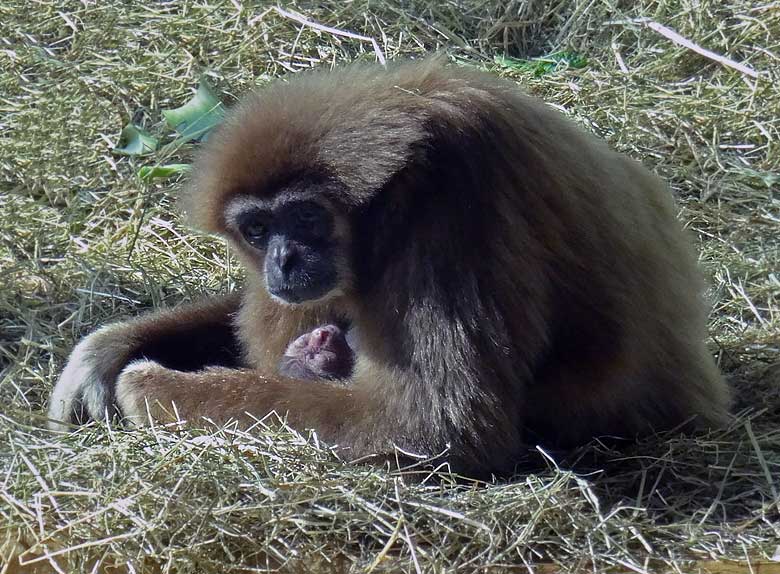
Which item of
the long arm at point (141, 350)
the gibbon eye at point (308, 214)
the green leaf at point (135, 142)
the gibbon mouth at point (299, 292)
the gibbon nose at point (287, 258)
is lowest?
the green leaf at point (135, 142)

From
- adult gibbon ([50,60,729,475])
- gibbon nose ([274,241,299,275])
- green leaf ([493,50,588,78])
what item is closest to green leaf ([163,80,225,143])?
green leaf ([493,50,588,78])

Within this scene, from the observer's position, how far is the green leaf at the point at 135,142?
9.61m

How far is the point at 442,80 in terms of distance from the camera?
19.0 feet

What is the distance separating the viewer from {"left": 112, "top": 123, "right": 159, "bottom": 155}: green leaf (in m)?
9.61

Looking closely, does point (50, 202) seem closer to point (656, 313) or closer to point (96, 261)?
point (96, 261)

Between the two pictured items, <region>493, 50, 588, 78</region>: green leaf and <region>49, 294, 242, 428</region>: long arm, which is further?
<region>493, 50, 588, 78</region>: green leaf

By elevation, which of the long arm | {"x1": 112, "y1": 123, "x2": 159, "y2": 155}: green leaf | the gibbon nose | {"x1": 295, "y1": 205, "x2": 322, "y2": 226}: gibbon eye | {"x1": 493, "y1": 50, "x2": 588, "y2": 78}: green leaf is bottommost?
{"x1": 112, "y1": 123, "x2": 159, "y2": 155}: green leaf

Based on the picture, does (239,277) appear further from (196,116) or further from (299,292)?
(299,292)

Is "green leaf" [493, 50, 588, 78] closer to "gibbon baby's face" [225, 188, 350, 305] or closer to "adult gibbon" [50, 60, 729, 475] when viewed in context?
"adult gibbon" [50, 60, 729, 475]

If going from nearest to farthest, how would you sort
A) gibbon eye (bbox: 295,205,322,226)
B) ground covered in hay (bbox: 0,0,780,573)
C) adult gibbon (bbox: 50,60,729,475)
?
ground covered in hay (bbox: 0,0,780,573), adult gibbon (bbox: 50,60,729,475), gibbon eye (bbox: 295,205,322,226)

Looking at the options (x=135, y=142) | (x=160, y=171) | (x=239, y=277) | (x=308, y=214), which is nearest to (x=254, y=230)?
(x=308, y=214)

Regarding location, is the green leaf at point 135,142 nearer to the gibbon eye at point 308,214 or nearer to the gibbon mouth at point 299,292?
the gibbon mouth at point 299,292

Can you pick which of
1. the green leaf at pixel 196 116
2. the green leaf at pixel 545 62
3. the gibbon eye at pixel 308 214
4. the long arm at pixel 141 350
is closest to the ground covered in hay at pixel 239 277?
the green leaf at pixel 545 62

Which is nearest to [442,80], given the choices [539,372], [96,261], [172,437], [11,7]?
[539,372]
